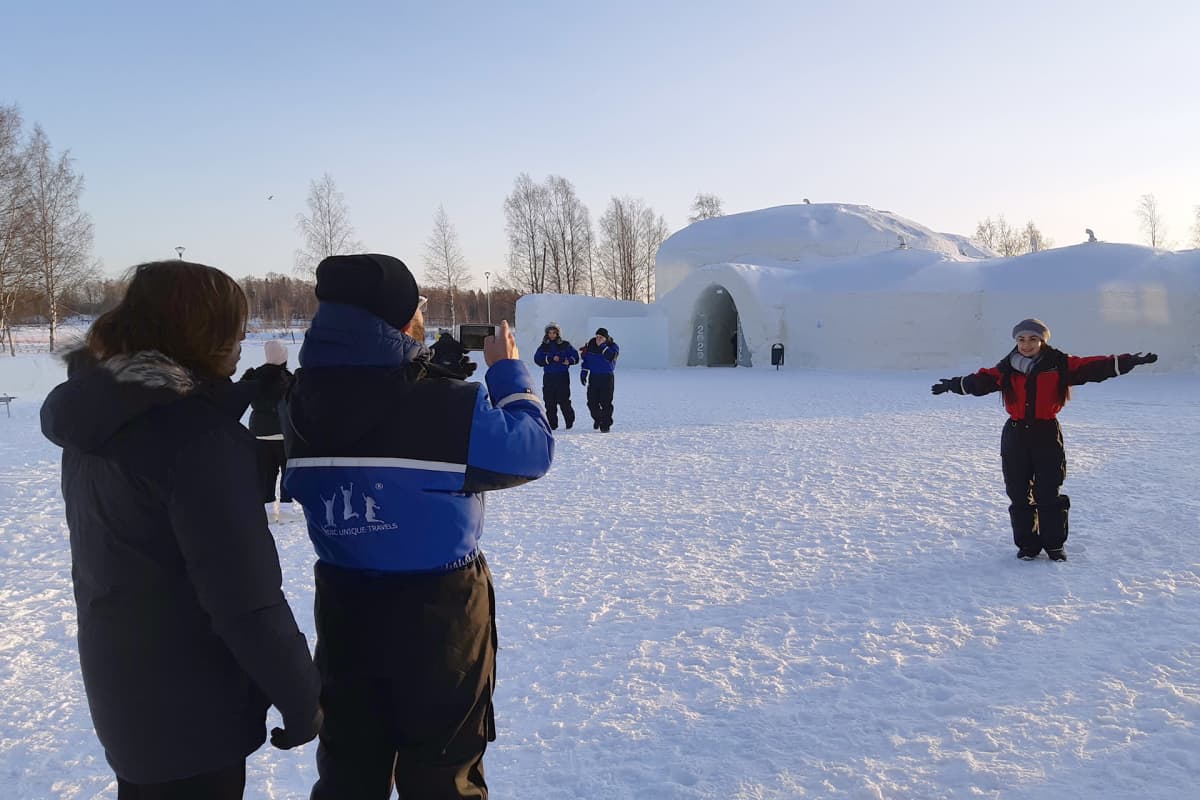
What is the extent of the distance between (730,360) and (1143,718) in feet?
92.6

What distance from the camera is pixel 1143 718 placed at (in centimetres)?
286

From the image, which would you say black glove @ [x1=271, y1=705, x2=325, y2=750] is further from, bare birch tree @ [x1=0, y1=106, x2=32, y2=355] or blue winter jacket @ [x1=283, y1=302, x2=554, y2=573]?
bare birch tree @ [x1=0, y1=106, x2=32, y2=355]

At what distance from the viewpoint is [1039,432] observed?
4887 millimetres

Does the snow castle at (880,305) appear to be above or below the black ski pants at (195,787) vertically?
above

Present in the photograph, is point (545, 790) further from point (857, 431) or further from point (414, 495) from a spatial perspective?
point (857, 431)

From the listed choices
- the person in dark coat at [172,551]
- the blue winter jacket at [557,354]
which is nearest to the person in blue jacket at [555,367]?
the blue winter jacket at [557,354]

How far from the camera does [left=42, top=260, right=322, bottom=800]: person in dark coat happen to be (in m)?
1.36

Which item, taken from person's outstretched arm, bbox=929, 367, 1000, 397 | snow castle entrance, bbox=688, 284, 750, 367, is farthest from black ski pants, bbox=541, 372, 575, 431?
snow castle entrance, bbox=688, 284, 750, 367

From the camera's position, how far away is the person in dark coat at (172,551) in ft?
4.47

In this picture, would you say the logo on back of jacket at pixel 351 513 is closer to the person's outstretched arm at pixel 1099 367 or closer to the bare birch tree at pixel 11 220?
the person's outstretched arm at pixel 1099 367

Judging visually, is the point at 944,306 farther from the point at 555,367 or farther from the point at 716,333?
the point at 555,367

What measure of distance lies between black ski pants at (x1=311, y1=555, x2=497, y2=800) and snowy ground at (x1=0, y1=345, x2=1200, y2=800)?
81 centimetres

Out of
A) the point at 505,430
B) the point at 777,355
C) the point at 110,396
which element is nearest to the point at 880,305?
the point at 777,355

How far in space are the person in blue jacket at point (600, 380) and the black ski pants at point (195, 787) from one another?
9.35 m
